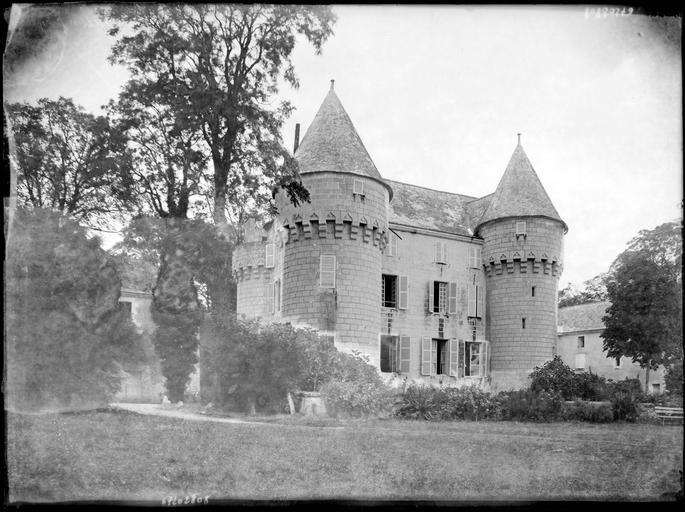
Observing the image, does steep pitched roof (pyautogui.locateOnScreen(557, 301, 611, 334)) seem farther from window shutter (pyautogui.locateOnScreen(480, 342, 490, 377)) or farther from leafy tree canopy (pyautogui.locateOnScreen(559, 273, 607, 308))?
window shutter (pyautogui.locateOnScreen(480, 342, 490, 377))

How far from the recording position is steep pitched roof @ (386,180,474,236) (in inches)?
623

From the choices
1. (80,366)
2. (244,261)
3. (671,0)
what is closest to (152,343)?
(80,366)

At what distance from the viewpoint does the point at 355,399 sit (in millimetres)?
11070

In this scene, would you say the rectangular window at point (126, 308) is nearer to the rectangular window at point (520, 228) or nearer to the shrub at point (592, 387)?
the shrub at point (592, 387)

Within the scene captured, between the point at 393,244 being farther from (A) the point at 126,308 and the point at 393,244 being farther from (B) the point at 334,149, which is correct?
(A) the point at 126,308

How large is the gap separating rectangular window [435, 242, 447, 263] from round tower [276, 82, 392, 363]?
2.02 m

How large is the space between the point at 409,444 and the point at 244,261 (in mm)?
4191

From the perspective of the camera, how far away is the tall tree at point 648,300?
9.41 meters

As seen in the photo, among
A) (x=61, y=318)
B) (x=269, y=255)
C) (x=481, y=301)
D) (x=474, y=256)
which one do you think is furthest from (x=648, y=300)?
(x=61, y=318)

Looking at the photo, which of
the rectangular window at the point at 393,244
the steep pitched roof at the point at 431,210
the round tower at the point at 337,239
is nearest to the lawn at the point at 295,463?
the round tower at the point at 337,239

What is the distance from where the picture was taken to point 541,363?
1509 centimetres

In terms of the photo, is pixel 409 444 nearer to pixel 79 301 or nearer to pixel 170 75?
pixel 79 301

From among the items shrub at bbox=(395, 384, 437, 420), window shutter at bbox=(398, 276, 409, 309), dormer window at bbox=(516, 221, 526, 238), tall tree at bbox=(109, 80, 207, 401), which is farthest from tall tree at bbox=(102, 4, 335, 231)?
dormer window at bbox=(516, 221, 526, 238)

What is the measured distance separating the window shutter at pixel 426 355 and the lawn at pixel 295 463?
15.4 feet
